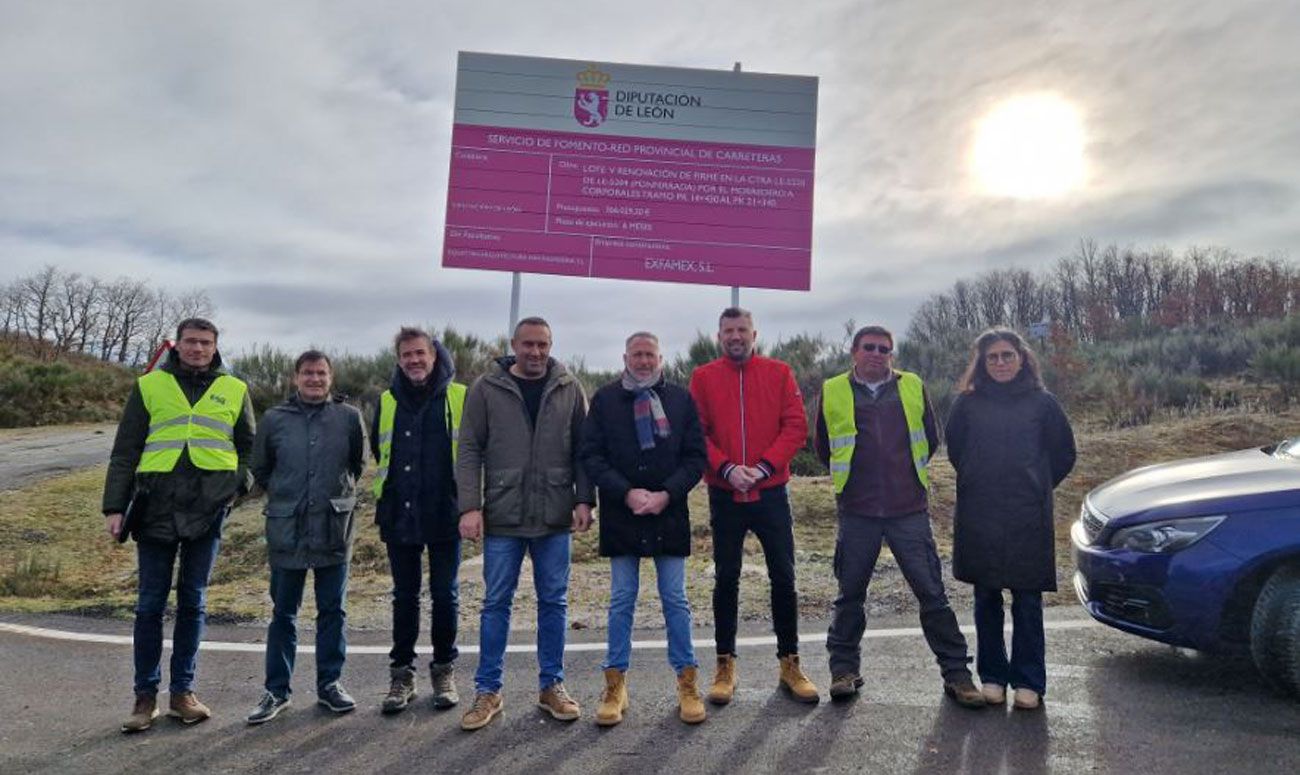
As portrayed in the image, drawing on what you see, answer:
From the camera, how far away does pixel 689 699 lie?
13.2 ft

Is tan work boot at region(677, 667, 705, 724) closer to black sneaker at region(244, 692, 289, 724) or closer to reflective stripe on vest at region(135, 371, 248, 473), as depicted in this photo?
black sneaker at region(244, 692, 289, 724)

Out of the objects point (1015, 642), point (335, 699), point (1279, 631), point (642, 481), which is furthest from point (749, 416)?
point (1279, 631)

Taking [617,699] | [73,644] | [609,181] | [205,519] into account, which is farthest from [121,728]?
[609,181]

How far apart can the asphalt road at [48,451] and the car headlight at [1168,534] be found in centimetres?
1129

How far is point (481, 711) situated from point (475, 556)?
162 inches

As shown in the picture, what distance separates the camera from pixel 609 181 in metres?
10.5

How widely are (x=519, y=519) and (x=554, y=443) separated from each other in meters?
0.41

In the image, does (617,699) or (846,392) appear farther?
(846,392)

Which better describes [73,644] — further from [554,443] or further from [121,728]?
[554,443]

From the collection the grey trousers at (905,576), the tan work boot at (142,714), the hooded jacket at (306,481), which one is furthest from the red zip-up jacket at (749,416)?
the tan work boot at (142,714)

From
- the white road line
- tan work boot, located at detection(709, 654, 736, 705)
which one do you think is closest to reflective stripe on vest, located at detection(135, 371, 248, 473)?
the white road line

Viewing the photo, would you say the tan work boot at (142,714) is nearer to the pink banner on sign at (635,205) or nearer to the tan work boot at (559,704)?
the tan work boot at (559,704)

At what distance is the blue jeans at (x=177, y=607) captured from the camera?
4094 mm

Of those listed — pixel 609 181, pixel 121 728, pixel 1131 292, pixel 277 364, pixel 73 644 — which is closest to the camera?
pixel 121 728
